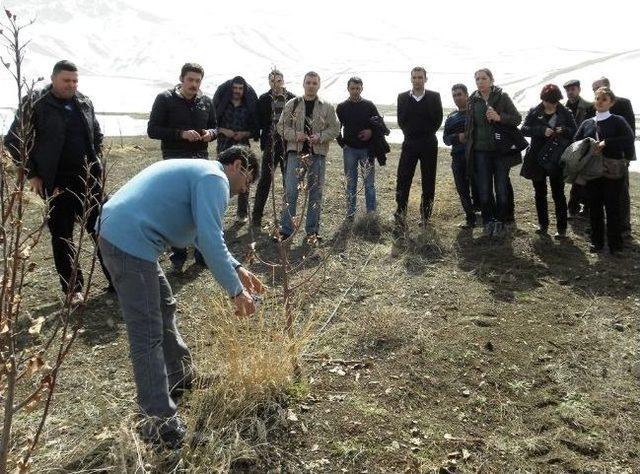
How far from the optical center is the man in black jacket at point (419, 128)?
5.87 metres

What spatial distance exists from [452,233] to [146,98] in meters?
30.3

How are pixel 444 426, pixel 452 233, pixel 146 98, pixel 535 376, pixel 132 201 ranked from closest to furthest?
1. pixel 132 201
2. pixel 444 426
3. pixel 535 376
4. pixel 452 233
5. pixel 146 98

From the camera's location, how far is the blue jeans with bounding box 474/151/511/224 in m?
5.66

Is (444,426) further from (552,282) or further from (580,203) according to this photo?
(580,203)

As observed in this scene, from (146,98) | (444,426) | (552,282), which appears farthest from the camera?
(146,98)

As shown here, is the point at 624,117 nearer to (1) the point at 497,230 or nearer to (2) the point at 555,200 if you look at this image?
(2) the point at 555,200

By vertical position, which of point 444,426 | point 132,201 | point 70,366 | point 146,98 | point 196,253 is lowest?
point 444,426

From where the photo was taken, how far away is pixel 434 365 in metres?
3.33

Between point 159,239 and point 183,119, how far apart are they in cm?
254

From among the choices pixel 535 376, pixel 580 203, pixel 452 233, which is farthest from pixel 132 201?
pixel 580 203

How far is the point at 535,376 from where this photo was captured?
10.5 feet

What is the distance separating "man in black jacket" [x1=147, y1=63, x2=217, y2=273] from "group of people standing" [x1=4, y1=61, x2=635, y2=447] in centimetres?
1

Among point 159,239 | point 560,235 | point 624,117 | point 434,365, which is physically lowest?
point 434,365

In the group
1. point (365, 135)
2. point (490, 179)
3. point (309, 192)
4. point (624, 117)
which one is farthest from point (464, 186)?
point (309, 192)
